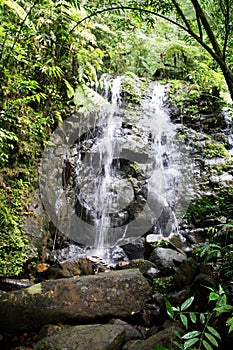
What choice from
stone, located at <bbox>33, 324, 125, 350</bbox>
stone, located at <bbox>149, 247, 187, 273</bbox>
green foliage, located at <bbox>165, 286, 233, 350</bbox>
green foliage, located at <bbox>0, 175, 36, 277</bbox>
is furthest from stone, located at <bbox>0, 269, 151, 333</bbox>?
green foliage, located at <bbox>165, 286, 233, 350</bbox>

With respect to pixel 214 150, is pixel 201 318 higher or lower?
Result: lower

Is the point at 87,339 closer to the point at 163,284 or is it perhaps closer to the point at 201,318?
the point at 201,318

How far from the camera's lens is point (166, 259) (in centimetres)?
473

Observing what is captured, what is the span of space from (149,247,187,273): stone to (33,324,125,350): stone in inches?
80.2

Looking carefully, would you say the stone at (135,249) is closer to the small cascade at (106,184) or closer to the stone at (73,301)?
the small cascade at (106,184)

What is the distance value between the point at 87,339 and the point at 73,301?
2.15 ft

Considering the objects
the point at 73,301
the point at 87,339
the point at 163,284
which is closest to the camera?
the point at 87,339

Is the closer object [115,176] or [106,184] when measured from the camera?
[106,184]

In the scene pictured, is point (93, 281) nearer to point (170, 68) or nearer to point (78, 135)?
point (78, 135)

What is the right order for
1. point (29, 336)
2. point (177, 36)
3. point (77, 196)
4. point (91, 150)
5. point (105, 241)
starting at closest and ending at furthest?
point (29, 336) → point (105, 241) → point (77, 196) → point (91, 150) → point (177, 36)

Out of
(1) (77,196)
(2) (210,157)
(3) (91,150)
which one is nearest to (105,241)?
(1) (77,196)

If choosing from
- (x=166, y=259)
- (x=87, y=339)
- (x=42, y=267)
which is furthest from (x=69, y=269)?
(x=87, y=339)

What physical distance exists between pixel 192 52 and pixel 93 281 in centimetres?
883

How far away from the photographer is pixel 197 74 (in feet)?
29.5
